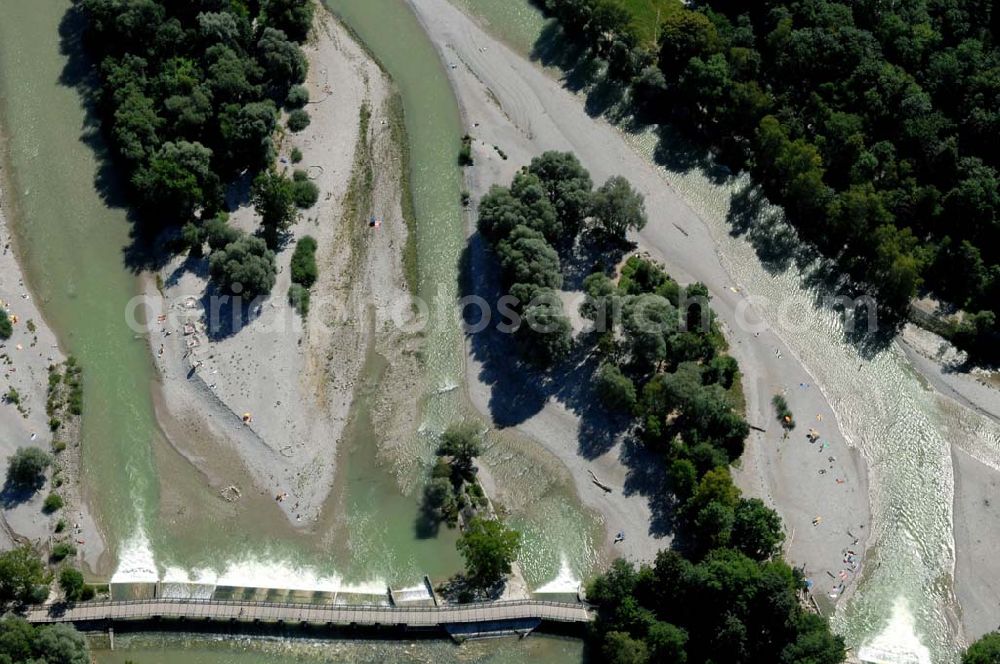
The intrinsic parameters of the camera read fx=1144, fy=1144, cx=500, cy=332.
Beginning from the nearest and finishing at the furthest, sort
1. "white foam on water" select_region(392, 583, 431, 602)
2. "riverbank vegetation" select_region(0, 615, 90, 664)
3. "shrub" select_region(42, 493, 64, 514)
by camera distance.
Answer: "riverbank vegetation" select_region(0, 615, 90, 664), "white foam on water" select_region(392, 583, 431, 602), "shrub" select_region(42, 493, 64, 514)

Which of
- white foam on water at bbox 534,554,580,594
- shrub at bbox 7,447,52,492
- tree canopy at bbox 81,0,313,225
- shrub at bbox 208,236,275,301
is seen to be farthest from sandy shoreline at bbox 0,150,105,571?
white foam on water at bbox 534,554,580,594

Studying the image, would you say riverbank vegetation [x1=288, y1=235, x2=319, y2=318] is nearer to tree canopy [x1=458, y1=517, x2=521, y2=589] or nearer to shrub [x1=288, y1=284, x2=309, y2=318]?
shrub [x1=288, y1=284, x2=309, y2=318]

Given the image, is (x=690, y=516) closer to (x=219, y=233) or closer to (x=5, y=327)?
(x=219, y=233)

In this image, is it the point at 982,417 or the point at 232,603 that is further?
the point at 982,417

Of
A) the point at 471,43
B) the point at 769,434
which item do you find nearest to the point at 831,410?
the point at 769,434

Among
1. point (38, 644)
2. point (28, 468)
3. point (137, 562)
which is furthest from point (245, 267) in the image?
point (38, 644)

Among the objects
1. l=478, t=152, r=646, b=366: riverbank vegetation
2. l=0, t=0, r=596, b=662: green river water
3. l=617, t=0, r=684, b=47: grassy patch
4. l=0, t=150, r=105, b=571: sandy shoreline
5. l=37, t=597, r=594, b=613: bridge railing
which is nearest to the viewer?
l=37, t=597, r=594, b=613: bridge railing

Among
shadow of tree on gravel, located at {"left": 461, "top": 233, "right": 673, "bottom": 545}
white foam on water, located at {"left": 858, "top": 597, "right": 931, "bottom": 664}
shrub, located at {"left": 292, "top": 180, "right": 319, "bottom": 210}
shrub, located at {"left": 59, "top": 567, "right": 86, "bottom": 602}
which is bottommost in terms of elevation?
shrub, located at {"left": 59, "top": 567, "right": 86, "bottom": 602}

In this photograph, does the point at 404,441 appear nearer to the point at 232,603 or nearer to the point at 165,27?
the point at 232,603

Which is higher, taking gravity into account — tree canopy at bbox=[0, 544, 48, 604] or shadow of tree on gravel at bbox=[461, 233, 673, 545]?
shadow of tree on gravel at bbox=[461, 233, 673, 545]
